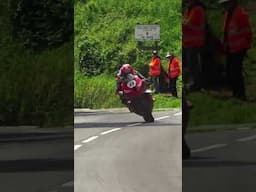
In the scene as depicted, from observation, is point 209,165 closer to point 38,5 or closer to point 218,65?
point 218,65

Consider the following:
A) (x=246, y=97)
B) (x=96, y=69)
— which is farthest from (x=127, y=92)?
(x=246, y=97)

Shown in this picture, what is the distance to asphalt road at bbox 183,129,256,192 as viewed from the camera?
17.6 feet

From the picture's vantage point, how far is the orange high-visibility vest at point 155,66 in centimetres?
534

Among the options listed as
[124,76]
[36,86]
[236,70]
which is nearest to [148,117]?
[124,76]

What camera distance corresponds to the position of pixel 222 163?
540 cm

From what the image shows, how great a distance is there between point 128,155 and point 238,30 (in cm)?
138

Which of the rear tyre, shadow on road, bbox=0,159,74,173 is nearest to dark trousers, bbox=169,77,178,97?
the rear tyre

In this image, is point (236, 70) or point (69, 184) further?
point (236, 70)

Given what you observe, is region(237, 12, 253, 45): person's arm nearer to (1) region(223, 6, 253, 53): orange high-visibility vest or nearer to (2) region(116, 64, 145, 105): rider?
(1) region(223, 6, 253, 53): orange high-visibility vest

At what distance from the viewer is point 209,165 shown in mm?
5387

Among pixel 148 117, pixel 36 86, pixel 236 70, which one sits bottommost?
pixel 148 117

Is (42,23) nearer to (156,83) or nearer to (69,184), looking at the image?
(156,83)

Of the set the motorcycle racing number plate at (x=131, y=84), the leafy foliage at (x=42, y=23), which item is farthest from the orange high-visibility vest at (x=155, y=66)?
the leafy foliage at (x=42, y=23)

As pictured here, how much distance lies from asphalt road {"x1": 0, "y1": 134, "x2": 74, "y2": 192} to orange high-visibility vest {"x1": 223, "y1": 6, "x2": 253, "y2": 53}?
156 cm
